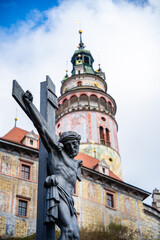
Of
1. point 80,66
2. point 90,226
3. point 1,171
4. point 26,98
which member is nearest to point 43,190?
point 26,98

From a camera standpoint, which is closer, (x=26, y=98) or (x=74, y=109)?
(x=26, y=98)

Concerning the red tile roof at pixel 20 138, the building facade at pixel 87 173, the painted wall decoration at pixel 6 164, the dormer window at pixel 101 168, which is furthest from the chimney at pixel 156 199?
the painted wall decoration at pixel 6 164

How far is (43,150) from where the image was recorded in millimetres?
4258

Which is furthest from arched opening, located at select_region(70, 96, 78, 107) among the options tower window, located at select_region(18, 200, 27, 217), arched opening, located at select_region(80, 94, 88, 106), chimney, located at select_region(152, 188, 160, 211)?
tower window, located at select_region(18, 200, 27, 217)

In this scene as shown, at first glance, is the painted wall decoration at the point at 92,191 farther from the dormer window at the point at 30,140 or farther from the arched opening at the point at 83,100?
the arched opening at the point at 83,100

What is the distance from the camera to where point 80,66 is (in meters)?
39.9

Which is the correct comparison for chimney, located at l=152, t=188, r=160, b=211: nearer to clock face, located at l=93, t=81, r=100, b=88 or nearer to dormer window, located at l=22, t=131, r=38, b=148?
clock face, located at l=93, t=81, r=100, b=88

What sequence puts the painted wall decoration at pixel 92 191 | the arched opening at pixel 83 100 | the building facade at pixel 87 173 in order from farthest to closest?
1. the arched opening at pixel 83 100
2. the painted wall decoration at pixel 92 191
3. the building facade at pixel 87 173

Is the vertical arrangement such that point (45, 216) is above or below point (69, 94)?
below

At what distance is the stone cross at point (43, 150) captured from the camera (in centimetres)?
360

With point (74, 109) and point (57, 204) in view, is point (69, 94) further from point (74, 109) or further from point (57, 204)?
point (57, 204)

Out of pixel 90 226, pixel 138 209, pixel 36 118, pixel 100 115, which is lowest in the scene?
pixel 36 118

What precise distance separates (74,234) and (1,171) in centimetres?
1669

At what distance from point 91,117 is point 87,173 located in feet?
31.9
